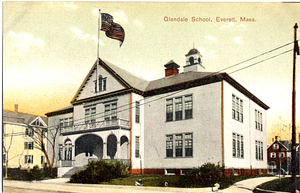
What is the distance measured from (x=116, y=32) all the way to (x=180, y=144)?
4422mm

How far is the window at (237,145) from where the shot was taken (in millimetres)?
11398

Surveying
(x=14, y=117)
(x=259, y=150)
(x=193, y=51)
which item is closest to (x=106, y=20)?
(x=193, y=51)

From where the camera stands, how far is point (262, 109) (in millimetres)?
11055

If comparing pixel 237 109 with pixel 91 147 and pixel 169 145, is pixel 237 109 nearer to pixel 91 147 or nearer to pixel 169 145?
pixel 169 145

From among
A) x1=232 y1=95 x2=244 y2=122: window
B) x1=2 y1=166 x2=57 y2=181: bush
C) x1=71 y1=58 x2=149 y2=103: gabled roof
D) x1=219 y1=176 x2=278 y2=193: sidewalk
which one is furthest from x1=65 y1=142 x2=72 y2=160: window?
x1=232 y1=95 x2=244 y2=122: window

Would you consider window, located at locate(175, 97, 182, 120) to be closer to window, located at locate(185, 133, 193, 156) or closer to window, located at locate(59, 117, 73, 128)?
window, located at locate(185, 133, 193, 156)

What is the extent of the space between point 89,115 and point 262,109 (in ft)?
19.8

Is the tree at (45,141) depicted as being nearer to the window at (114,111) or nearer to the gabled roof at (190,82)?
the window at (114,111)

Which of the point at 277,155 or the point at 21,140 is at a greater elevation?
the point at 21,140

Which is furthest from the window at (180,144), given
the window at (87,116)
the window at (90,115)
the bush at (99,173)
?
the window at (87,116)

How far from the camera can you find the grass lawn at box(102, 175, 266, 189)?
10344 millimetres

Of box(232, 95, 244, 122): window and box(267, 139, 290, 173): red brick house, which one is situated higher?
box(232, 95, 244, 122): window

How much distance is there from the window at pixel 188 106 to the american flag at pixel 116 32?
2923mm

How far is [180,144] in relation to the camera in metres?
12.2
